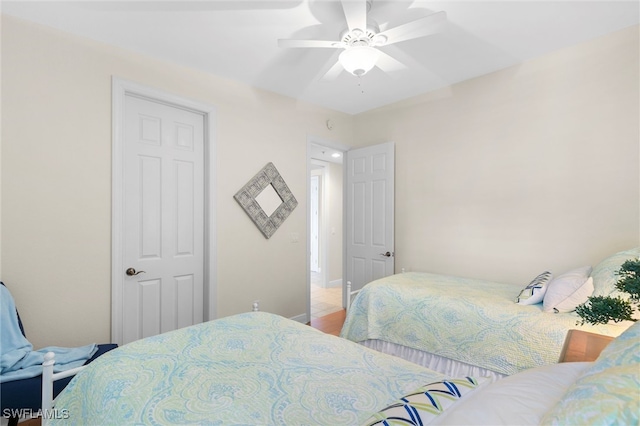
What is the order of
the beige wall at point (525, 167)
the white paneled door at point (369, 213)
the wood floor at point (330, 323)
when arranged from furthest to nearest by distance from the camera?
1. the white paneled door at point (369, 213)
2. the wood floor at point (330, 323)
3. the beige wall at point (525, 167)

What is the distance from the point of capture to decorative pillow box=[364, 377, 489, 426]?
2.56 feet

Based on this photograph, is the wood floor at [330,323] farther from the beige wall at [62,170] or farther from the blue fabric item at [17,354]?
the blue fabric item at [17,354]

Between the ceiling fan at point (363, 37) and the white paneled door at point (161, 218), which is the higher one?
the ceiling fan at point (363, 37)

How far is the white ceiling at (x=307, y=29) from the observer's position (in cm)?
212

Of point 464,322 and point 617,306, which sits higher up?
point 617,306

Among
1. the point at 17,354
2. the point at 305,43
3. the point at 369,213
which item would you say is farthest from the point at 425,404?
the point at 369,213

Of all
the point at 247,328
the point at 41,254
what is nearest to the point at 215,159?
the point at 41,254

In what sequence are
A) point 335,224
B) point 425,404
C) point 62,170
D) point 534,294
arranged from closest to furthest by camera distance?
point 425,404, point 534,294, point 62,170, point 335,224

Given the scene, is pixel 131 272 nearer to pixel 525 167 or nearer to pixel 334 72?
pixel 334 72

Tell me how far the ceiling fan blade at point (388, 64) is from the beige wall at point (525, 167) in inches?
30.8

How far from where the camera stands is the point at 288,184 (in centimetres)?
375

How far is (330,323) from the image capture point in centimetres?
397

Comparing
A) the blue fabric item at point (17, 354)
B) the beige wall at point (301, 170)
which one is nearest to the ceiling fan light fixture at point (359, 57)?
the beige wall at point (301, 170)

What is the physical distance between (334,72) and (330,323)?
2.82 metres
